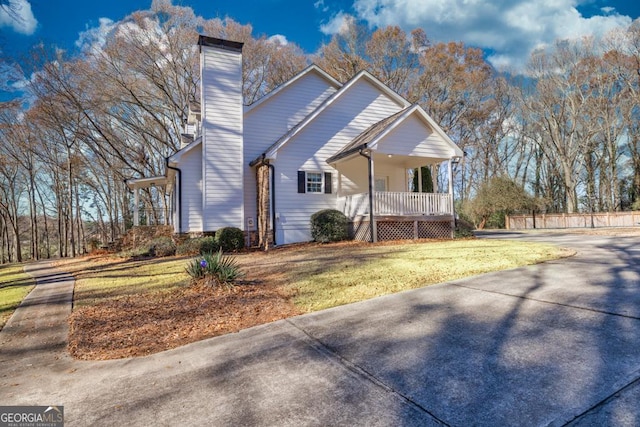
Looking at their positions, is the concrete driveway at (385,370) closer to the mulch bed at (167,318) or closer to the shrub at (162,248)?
the mulch bed at (167,318)

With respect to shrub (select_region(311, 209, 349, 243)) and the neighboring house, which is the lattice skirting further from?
shrub (select_region(311, 209, 349, 243))

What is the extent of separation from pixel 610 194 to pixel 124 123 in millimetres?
42262

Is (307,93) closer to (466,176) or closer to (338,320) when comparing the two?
(338,320)

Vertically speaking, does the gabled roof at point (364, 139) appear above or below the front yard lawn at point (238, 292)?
above

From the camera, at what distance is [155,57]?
22094 millimetres

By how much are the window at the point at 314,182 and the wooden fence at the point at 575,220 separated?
2227 centimetres

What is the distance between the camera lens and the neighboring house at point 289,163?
14094 mm

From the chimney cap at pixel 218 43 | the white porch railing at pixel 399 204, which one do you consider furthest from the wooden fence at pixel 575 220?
the chimney cap at pixel 218 43

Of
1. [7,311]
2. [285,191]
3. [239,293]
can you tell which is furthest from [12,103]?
[239,293]

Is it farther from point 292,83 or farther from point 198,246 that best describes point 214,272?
point 292,83

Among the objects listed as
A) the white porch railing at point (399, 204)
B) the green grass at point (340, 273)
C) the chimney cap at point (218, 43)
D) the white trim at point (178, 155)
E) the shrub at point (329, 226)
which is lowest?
the green grass at point (340, 273)

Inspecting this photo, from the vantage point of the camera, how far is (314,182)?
15.5 meters

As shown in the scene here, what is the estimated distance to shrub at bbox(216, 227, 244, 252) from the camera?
13.3 meters

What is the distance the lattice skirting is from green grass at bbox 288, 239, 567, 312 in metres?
3.95
